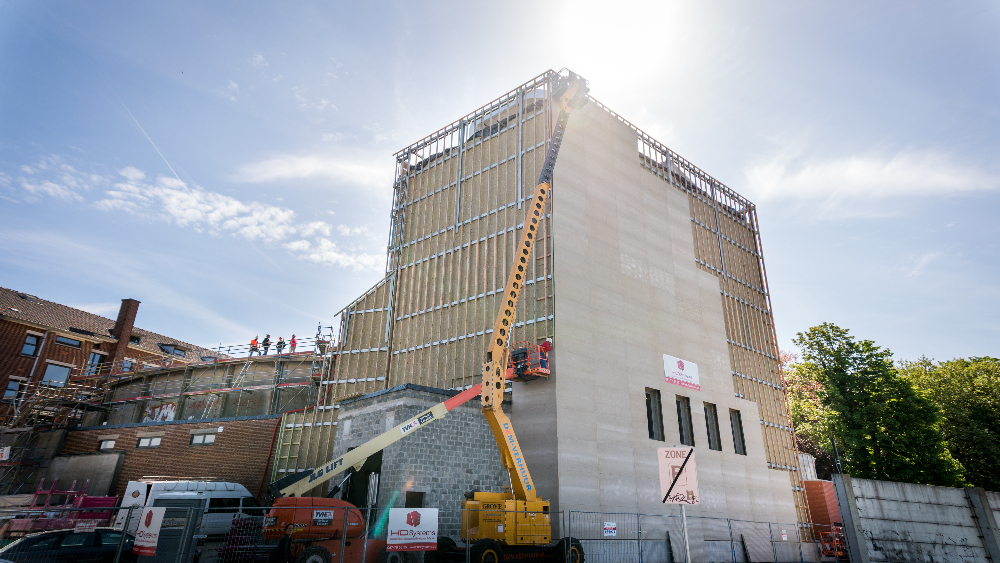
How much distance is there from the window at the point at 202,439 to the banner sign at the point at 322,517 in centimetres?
1665

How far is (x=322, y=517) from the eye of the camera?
Result: 15383 mm

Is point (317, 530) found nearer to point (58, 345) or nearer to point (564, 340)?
point (564, 340)

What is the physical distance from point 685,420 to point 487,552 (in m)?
16.0

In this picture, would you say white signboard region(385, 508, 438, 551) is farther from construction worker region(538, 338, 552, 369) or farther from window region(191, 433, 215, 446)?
window region(191, 433, 215, 446)

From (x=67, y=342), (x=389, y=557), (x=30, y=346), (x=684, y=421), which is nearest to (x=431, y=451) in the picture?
(x=389, y=557)

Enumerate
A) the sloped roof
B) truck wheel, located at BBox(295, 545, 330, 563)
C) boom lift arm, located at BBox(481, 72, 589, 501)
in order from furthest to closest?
the sloped roof
boom lift arm, located at BBox(481, 72, 589, 501)
truck wheel, located at BBox(295, 545, 330, 563)

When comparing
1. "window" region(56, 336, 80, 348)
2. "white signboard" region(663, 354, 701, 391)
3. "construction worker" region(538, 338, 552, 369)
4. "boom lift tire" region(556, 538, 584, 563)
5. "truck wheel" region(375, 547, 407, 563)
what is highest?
"window" region(56, 336, 80, 348)

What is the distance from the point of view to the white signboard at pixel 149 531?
1230cm

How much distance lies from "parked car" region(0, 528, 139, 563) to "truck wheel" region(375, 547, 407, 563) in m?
6.14

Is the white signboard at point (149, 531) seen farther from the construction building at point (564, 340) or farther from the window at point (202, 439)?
the window at point (202, 439)

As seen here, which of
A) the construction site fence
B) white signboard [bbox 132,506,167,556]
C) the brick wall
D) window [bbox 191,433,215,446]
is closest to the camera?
white signboard [bbox 132,506,167,556]

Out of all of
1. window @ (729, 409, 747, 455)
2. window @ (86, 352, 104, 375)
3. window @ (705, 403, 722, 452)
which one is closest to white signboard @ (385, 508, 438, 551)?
window @ (705, 403, 722, 452)

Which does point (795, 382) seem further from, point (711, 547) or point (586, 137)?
point (586, 137)

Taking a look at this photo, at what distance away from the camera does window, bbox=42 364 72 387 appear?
40750 millimetres
